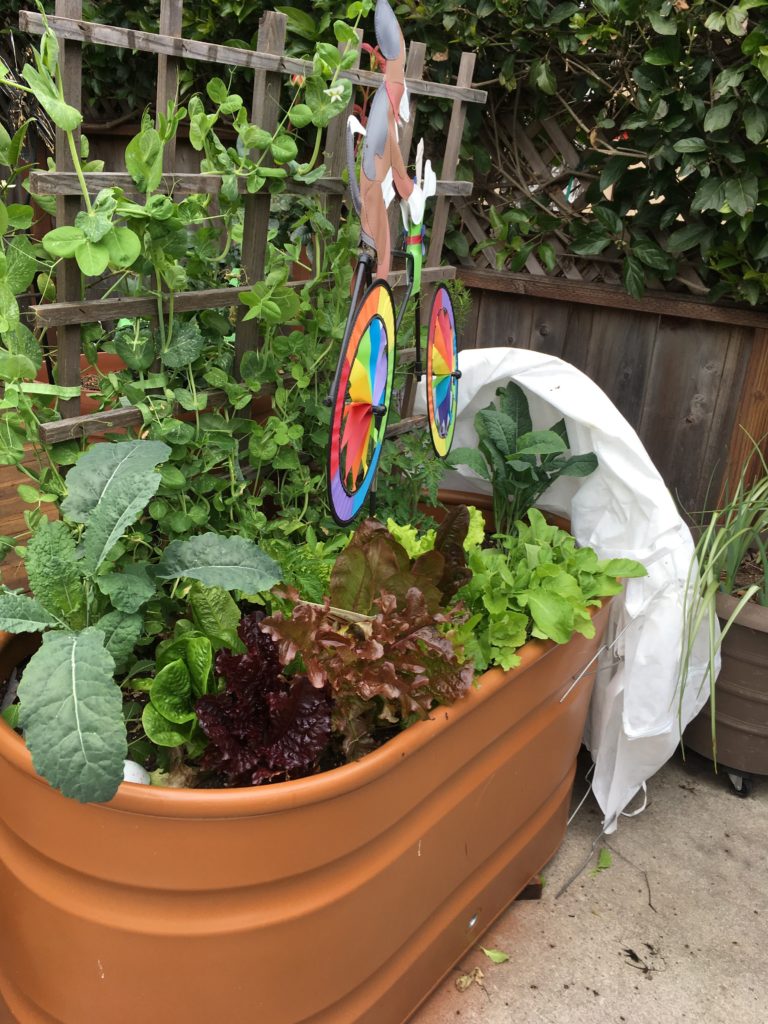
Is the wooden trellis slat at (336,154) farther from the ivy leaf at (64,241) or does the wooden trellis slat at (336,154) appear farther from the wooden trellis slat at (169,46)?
the ivy leaf at (64,241)

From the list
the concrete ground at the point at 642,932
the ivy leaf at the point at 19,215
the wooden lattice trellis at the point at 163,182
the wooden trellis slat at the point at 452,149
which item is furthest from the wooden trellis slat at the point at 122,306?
the concrete ground at the point at 642,932

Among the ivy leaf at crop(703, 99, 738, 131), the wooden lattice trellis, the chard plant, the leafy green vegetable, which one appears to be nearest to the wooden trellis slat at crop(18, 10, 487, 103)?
the wooden lattice trellis

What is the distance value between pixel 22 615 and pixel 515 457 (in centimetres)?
96

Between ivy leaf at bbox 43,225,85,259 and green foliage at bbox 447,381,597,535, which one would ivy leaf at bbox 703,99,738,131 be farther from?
ivy leaf at bbox 43,225,85,259

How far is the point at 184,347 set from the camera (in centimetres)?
126

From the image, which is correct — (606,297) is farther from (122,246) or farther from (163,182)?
(122,246)

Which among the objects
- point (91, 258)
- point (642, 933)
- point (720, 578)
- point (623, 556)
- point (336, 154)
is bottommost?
point (642, 933)

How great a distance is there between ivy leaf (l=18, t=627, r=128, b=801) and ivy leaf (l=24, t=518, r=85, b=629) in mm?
118

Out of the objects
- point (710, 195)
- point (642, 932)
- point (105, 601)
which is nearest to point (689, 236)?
point (710, 195)

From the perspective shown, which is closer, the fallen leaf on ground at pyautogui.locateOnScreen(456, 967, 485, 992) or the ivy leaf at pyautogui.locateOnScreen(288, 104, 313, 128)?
the ivy leaf at pyautogui.locateOnScreen(288, 104, 313, 128)

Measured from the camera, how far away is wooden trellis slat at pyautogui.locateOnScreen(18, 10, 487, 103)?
1.01 m

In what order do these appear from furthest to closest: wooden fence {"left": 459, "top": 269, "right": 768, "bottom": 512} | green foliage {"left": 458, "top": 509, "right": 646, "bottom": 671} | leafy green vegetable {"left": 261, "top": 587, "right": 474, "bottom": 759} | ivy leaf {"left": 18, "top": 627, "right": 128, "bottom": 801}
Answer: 1. wooden fence {"left": 459, "top": 269, "right": 768, "bottom": 512}
2. green foliage {"left": 458, "top": 509, "right": 646, "bottom": 671}
3. leafy green vegetable {"left": 261, "top": 587, "right": 474, "bottom": 759}
4. ivy leaf {"left": 18, "top": 627, "right": 128, "bottom": 801}

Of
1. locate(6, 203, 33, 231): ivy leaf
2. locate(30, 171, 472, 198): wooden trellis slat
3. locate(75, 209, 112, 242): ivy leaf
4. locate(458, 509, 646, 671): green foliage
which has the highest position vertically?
locate(30, 171, 472, 198): wooden trellis slat

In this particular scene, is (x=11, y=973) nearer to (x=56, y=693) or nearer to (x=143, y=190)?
(x=56, y=693)
